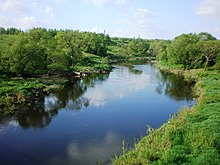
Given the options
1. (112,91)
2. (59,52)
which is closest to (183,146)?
(112,91)

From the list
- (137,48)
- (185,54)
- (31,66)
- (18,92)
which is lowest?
(18,92)

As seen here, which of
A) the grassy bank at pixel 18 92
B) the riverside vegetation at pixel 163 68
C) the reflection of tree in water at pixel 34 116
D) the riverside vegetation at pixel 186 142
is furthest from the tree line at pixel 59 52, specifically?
the riverside vegetation at pixel 186 142

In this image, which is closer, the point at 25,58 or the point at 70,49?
the point at 25,58

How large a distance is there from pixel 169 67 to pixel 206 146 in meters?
68.4

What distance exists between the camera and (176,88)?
53.0 metres

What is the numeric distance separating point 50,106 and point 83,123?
29.1ft

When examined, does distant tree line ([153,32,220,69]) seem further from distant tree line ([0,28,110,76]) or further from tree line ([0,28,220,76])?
distant tree line ([0,28,110,76])

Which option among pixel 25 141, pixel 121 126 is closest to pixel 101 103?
pixel 121 126

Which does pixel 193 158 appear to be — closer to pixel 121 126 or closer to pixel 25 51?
pixel 121 126

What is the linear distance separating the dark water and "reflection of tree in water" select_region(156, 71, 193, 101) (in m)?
0.19

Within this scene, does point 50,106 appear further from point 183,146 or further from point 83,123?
point 183,146

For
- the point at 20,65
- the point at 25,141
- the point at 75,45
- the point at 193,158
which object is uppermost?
the point at 75,45

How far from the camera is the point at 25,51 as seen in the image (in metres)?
46.5

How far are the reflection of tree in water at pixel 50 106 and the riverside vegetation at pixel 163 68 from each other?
1723mm
